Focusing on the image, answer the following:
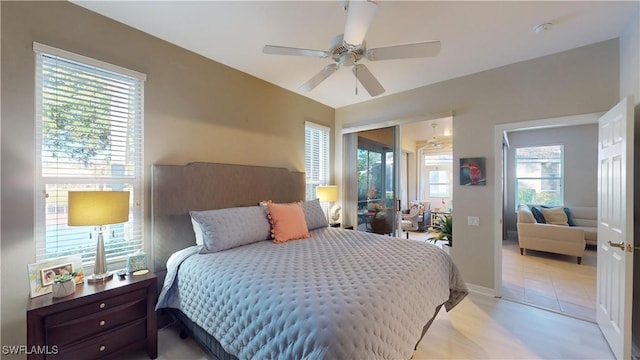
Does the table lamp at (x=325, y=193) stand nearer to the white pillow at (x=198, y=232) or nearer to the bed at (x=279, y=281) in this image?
the bed at (x=279, y=281)

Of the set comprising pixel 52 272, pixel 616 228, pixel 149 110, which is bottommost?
pixel 52 272

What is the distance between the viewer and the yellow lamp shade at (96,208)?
174 cm

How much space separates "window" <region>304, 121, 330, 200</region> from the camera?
4289mm

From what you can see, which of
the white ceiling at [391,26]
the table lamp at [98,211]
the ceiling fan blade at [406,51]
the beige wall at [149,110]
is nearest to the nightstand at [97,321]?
the table lamp at [98,211]

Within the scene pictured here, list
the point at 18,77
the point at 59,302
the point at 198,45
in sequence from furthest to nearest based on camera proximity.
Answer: the point at 198,45, the point at 18,77, the point at 59,302

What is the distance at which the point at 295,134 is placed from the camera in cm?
398

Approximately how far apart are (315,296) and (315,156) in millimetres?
3283

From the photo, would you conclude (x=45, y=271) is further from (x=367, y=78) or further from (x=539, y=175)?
(x=539, y=175)

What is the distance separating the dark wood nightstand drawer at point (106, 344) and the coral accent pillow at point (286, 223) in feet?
4.17

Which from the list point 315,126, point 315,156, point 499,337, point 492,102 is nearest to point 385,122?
point 315,126

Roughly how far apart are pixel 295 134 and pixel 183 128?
168 centimetres

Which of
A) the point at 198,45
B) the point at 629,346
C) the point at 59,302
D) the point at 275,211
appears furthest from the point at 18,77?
the point at 629,346

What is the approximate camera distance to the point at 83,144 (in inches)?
81.9

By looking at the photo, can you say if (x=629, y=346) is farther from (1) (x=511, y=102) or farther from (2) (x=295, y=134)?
(2) (x=295, y=134)
